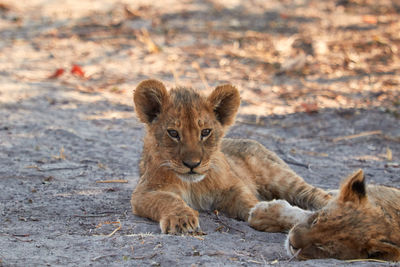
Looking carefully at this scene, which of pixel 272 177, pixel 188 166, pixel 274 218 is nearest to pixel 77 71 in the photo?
pixel 272 177

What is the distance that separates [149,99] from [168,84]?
158 inches

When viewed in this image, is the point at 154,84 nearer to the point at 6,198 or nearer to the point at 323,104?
the point at 6,198

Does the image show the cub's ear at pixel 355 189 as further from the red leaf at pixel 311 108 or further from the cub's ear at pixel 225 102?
the red leaf at pixel 311 108

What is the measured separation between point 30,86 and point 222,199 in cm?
453

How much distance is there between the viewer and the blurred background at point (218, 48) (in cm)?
867

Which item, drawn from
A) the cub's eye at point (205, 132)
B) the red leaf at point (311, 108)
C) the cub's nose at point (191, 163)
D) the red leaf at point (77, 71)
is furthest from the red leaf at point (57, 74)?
the cub's nose at point (191, 163)

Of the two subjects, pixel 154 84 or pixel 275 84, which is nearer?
pixel 154 84

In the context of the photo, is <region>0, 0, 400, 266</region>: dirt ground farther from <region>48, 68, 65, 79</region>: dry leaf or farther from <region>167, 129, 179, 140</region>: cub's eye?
<region>167, 129, 179, 140</region>: cub's eye

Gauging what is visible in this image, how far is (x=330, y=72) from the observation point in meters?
9.55

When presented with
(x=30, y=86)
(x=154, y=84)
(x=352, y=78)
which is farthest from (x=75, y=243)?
(x=352, y=78)

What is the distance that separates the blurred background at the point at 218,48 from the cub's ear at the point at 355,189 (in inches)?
173

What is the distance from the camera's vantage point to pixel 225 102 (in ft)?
15.4

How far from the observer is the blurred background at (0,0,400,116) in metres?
8.67

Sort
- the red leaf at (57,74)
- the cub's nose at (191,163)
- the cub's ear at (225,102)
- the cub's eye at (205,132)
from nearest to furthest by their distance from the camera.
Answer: the cub's nose at (191,163)
the cub's eye at (205,132)
the cub's ear at (225,102)
the red leaf at (57,74)
